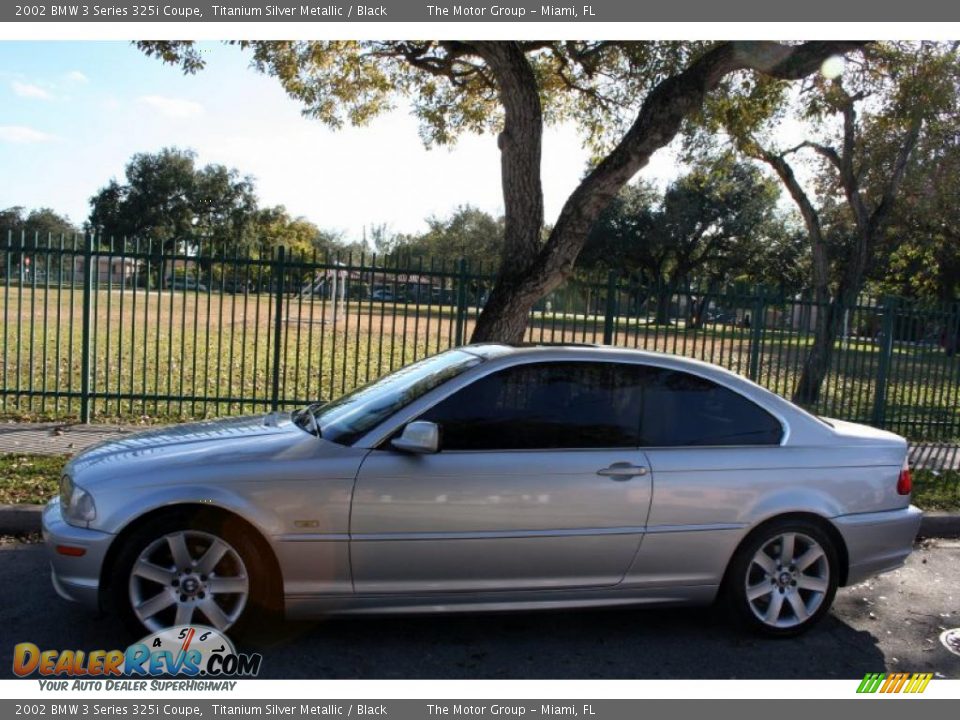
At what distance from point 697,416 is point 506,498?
122 cm

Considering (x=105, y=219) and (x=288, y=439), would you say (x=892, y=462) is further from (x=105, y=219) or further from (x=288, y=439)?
(x=105, y=219)

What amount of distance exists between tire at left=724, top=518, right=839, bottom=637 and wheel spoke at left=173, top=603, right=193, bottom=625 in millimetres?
2805

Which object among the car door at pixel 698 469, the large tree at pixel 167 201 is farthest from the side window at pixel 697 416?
the large tree at pixel 167 201

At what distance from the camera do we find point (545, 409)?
4355 mm

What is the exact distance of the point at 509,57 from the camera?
823 cm

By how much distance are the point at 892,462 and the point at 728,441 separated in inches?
40.6

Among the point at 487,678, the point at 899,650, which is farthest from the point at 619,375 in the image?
the point at 899,650

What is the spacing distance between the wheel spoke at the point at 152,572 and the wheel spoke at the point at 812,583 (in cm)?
332

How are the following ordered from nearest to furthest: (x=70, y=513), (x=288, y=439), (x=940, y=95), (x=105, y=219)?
(x=70, y=513) → (x=288, y=439) → (x=940, y=95) → (x=105, y=219)

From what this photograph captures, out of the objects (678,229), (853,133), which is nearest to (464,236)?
(678,229)

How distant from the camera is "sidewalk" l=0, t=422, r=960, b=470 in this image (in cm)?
784

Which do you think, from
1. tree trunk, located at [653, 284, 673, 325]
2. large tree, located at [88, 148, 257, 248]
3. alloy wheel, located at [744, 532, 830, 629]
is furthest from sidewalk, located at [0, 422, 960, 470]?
large tree, located at [88, 148, 257, 248]

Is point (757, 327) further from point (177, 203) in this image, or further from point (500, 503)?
point (177, 203)

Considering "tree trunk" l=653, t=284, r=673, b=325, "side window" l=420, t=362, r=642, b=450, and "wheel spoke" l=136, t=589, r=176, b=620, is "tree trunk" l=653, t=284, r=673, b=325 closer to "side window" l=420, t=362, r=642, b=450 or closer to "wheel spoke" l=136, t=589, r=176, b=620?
"side window" l=420, t=362, r=642, b=450
